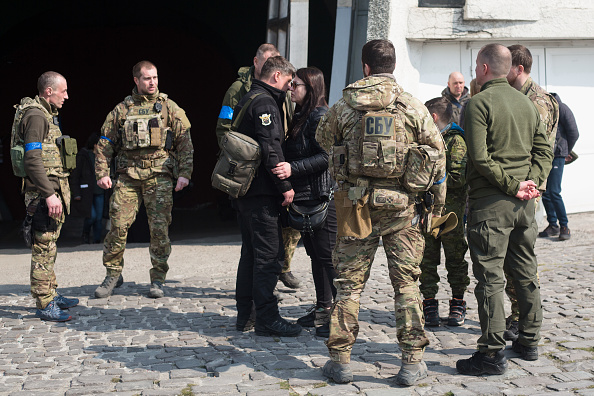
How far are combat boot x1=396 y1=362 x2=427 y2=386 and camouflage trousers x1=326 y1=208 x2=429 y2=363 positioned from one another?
Result: 33mm

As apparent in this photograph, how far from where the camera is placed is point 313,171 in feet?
16.6

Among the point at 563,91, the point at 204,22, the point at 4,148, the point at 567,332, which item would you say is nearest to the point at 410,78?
the point at 563,91

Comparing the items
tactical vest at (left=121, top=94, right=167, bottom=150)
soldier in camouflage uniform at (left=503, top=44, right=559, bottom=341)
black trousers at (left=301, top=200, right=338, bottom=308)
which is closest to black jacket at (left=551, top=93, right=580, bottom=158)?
soldier in camouflage uniform at (left=503, top=44, right=559, bottom=341)

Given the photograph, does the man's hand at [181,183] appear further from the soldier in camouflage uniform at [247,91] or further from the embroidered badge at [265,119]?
the embroidered badge at [265,119]

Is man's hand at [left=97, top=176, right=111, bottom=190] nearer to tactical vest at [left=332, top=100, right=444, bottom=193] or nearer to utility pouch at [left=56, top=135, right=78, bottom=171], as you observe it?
utility pouch at [left=56, top=135, right=78, bottom=171]

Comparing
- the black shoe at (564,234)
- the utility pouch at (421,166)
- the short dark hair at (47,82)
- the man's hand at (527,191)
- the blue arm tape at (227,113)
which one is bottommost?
the black shoe at (564,234)

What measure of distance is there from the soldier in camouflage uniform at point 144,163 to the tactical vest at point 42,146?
534mm

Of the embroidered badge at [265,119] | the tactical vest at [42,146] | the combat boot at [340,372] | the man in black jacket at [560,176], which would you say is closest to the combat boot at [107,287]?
the tactical vest at [42,146]

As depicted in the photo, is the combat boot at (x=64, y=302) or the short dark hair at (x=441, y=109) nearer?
the short dark hair at (x=441, y=109)

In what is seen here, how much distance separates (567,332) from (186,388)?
2.61 m

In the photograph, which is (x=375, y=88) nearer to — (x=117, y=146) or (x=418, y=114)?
(x=418, y=114)

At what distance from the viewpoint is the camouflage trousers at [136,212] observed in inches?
247

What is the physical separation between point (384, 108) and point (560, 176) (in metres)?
4.94

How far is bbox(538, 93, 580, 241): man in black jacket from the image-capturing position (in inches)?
315
